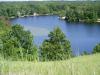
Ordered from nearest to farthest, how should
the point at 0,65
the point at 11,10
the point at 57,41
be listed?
the point at 0,65 < the point at 57,41 < the point at 11,10

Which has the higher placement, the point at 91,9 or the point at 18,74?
the point at 18,74

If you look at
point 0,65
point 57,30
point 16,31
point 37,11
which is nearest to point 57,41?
point 57,30

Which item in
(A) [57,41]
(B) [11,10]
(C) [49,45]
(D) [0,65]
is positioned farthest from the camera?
(B) [11,10]

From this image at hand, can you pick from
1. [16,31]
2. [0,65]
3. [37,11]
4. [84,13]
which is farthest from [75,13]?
[0,65]

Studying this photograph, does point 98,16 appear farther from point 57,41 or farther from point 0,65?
point 0,65

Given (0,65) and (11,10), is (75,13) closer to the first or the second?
(11,10)

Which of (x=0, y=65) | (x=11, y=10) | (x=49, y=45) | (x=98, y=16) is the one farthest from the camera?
(x=11, y=10)

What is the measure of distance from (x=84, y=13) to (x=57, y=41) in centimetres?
7451

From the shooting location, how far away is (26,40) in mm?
28375

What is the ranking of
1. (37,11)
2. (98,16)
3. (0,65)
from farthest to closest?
(37,11) → (98,16) → (0,65)

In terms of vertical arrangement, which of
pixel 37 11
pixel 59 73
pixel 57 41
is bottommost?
pixel 37 11

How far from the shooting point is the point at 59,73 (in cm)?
291

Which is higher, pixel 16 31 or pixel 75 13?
pixel 16 31

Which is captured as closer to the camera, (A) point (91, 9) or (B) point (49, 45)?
(B) point (49, 45)
